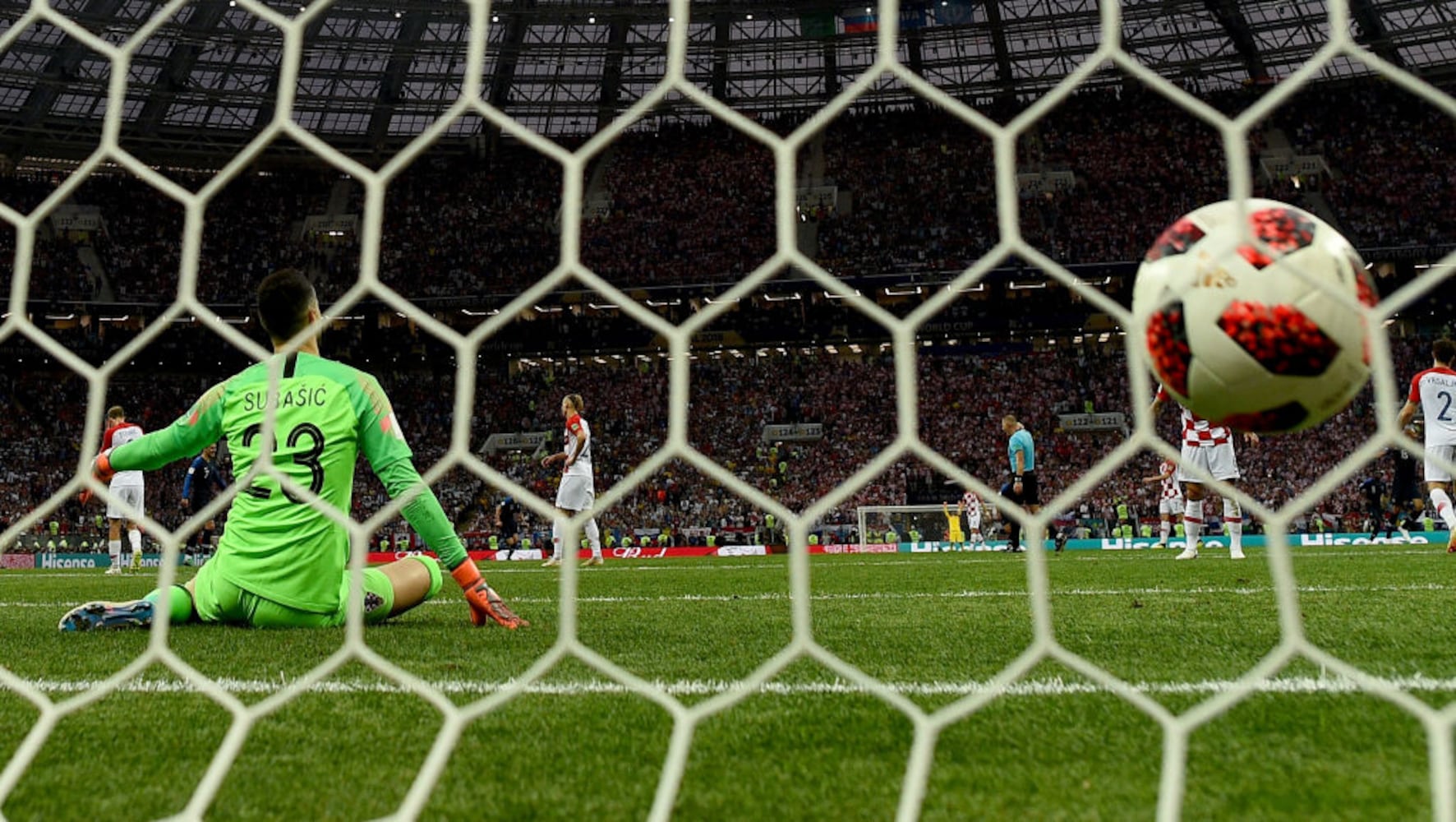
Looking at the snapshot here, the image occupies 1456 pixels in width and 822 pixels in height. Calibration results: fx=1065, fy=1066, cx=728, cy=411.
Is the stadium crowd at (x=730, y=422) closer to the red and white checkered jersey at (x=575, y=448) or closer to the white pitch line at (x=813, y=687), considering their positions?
the red and white checkered jersey at (x=575, y=448)

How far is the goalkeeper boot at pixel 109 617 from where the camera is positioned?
145 inches

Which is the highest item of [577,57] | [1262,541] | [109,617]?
[577,57]

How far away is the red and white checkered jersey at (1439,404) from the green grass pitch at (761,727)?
4082 millimetres

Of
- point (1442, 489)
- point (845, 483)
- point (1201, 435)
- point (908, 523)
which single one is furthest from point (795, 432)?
point (845, 483)

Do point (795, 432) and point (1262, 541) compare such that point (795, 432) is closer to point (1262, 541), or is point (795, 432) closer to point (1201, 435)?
point (1262, 541)

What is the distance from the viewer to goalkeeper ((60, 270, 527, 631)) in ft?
11.4

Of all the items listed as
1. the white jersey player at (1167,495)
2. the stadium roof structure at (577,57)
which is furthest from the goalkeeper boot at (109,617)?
the stadium roof structure at (577,57)

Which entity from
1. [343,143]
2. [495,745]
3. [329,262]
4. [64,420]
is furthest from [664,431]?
[495,745]

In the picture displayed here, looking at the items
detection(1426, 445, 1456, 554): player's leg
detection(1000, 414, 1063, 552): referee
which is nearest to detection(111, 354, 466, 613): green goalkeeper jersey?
detection(1426, 445, 1456, 554): player's leg

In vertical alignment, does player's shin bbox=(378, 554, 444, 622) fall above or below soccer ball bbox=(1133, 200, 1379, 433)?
below

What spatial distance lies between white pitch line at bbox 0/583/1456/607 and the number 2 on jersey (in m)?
1.77

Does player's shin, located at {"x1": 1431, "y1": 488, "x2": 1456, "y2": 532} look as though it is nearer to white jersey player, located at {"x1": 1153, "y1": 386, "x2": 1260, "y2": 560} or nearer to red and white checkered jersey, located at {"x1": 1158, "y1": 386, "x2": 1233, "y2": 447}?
white jersey player, located at {"x1": 1153, "y1": 386, "x2": 1260, "y2": 560}

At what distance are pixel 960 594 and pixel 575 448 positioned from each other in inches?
194

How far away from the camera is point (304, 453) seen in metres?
3.50
